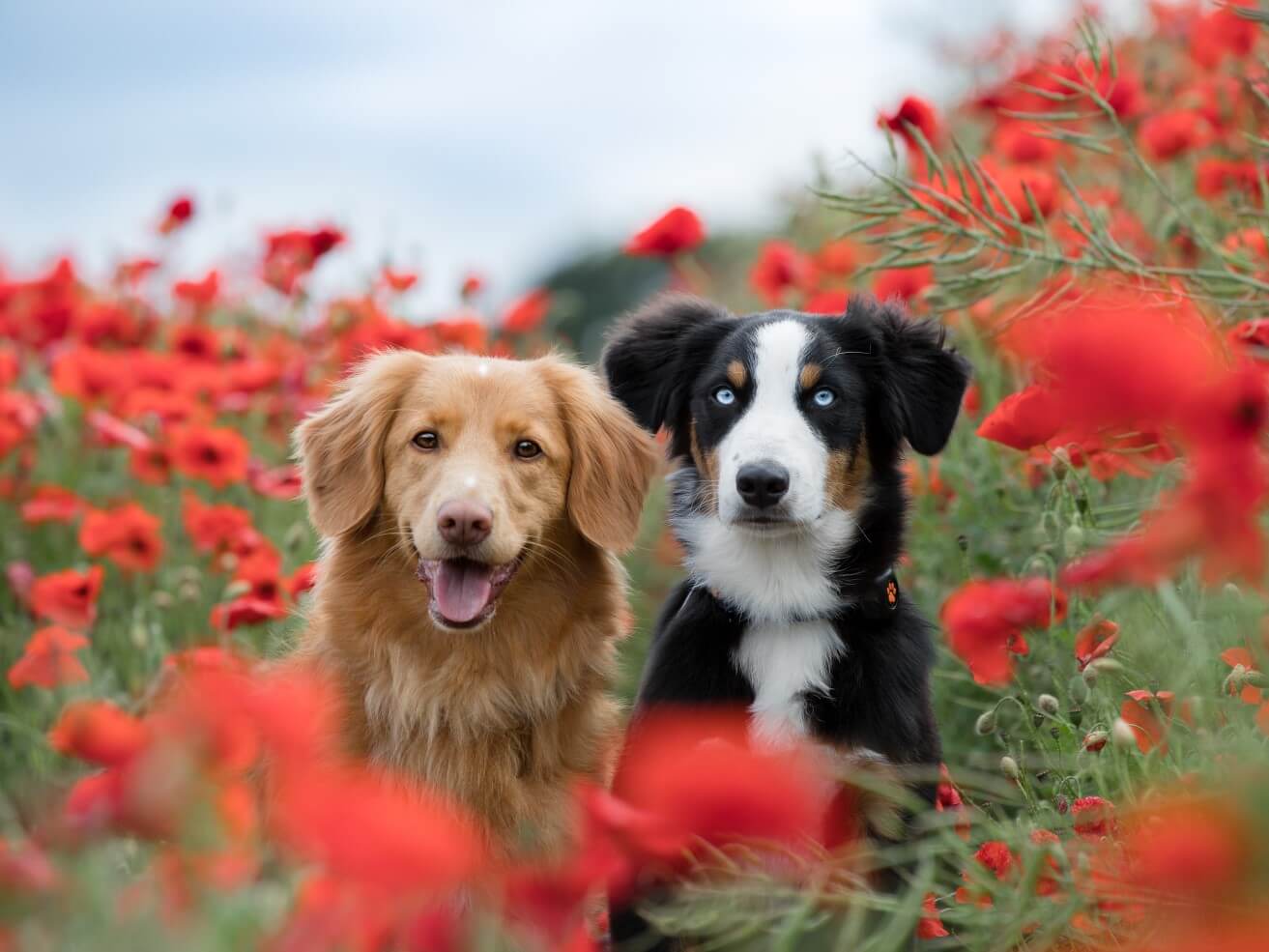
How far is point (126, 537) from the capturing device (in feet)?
14.6

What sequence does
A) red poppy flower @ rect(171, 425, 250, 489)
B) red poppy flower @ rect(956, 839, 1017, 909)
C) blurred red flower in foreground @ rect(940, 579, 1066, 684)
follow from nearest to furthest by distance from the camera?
blurred red flower in foreground @ rect(940, 579, 1066, 684) → red poppy flower @ rect(956, 839, 1017, 909) → red poppy flower @ rect(171, 425, 250, 489)

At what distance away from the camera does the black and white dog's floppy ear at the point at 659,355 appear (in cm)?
341

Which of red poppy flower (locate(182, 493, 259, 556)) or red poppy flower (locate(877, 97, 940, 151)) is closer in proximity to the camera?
red poppy flower (locate(877, 97, 940, 151))

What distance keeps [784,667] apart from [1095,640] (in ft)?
2.26

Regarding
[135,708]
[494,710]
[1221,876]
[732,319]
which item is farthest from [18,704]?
[1221,876]

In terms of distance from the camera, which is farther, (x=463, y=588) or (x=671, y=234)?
(x=671, y=234)

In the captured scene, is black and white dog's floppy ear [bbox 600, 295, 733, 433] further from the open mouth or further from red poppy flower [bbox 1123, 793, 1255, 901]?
red poppy flower [bbox 1123, 793, 1255, 901]

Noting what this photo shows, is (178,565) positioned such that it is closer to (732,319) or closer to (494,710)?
(494,710)

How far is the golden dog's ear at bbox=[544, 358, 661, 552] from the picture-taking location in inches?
→ 131

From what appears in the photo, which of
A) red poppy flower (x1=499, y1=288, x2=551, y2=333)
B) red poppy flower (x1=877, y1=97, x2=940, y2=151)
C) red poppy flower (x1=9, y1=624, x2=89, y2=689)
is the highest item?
red poppy flower (x1=877, y1=97, x2=940, y2=151)

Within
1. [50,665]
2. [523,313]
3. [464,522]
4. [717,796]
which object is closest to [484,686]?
[464,522]

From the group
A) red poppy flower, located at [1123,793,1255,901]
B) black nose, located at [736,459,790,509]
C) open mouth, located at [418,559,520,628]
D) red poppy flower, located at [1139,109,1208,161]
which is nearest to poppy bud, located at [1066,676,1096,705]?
black nose, located at [736,459,790,509]

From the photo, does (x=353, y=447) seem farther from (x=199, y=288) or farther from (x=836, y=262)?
(x=836, y=262)

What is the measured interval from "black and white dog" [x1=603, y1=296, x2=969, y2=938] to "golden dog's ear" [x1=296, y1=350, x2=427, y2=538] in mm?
661
